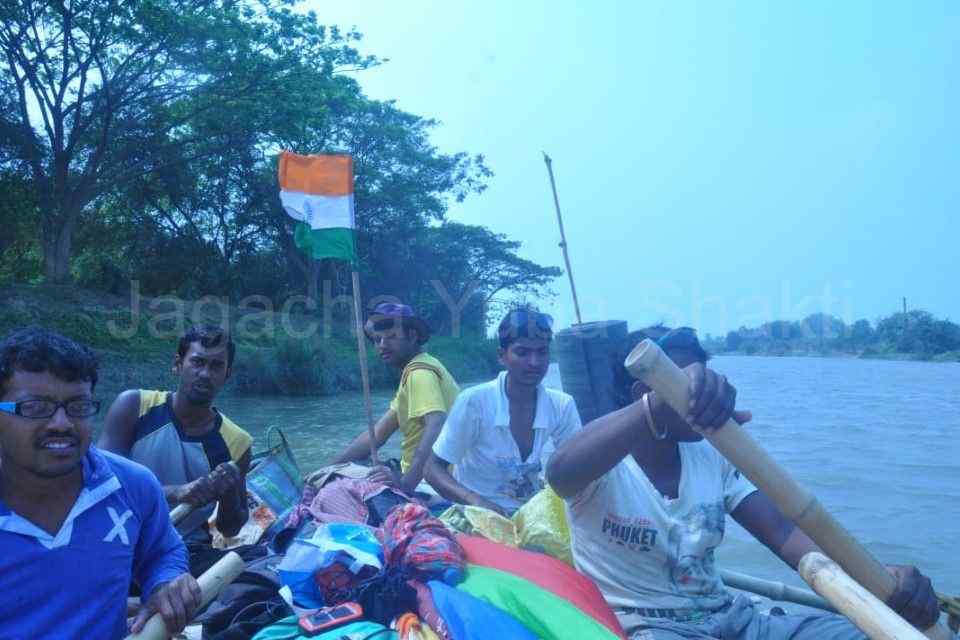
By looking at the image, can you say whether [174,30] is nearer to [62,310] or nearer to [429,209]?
[62,310]

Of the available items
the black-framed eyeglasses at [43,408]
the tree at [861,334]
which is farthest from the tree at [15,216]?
the tree at [861,334]

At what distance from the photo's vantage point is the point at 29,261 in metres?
22.4

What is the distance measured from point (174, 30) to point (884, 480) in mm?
13510

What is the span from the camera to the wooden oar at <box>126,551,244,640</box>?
203 cm

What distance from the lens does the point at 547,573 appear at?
2.48 metres

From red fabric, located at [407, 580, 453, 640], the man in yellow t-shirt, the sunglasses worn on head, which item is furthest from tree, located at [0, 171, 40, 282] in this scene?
red fabric, located at [407, 580, 453, 640]

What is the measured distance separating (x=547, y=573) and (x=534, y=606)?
0.23 meters

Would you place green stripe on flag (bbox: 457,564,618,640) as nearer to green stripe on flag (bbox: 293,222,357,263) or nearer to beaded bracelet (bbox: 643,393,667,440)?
beaded bracelet (bbox: 643,393,667,440)

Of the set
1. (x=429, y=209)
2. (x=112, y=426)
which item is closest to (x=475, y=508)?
(x=112, y=426)

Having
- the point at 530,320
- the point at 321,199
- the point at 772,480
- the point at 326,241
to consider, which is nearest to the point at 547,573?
the point at 772,480

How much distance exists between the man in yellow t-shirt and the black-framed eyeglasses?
7.24ft

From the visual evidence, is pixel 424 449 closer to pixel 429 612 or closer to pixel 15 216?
pixel 429 612

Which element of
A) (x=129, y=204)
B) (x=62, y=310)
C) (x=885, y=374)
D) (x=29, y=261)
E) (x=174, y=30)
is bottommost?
(x=885, y=374)

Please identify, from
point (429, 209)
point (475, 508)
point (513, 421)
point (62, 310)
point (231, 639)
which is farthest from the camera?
point (429, 209)
